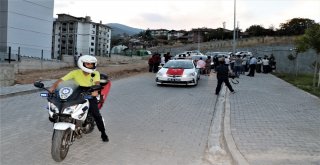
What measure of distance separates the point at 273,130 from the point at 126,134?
3.18 meters

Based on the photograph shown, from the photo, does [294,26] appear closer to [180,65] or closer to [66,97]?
[180,65]

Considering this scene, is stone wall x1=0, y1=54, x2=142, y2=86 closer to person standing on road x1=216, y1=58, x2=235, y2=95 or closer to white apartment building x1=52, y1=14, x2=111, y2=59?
person standing on road x1=216, y1=58, x2=235, y2=95

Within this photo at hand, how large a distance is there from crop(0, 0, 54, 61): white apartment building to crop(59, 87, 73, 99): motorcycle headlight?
28.8 meters

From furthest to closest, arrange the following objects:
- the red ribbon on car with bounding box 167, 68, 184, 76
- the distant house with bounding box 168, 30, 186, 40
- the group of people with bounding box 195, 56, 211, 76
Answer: the distant house with bounding box 168, 30, 186, 40, the group of people with bounding box 195, 56, 211, 76, the red ribbon on car with bounding box 167, 68, 184, 76

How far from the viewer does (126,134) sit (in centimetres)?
784

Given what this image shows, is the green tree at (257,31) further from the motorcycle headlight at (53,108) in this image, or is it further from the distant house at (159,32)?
the motorcycle headlight at (53,108)

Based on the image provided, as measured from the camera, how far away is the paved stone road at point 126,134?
20.2ft

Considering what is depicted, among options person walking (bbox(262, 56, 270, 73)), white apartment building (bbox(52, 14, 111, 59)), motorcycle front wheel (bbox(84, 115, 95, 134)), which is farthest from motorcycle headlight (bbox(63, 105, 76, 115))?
white apartment building (bbox(52, 14, 111, 59))

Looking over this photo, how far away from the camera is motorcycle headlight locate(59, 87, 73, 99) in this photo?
5.66m

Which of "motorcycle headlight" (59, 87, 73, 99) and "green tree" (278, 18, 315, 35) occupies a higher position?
"green tree" (278, 18, 315, 35)

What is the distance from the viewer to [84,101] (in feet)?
19.6

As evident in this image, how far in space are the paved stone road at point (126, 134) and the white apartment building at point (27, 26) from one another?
77.6 ft

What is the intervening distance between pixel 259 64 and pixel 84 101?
2567 centimetres

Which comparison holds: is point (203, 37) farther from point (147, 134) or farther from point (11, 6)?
point (147, 134)
